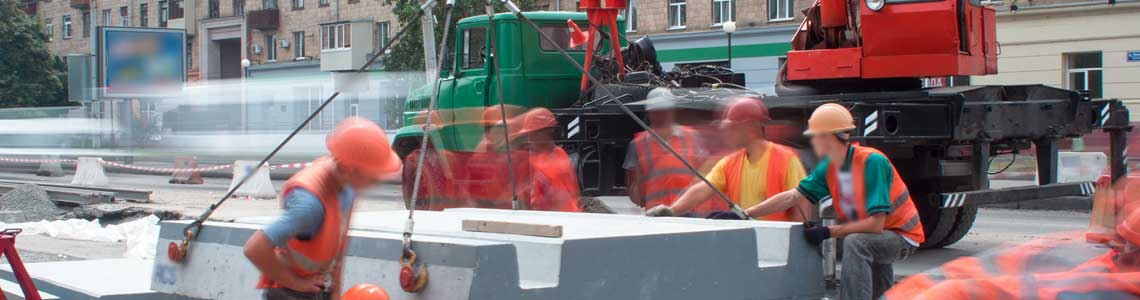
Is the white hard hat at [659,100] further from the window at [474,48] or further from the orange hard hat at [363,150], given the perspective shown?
the orange hard hat at [363,150]

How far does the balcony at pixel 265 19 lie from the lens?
48013 mm

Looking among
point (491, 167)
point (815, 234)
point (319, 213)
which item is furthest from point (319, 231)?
point (491, 167)

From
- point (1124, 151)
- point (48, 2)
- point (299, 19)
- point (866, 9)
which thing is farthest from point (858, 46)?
point (48, 2)

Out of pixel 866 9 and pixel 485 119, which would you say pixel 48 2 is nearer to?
pixel 485 119

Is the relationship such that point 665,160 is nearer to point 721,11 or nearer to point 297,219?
point 297,219

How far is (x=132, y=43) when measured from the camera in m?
30.2

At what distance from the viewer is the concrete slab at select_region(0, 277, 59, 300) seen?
5.93 metres

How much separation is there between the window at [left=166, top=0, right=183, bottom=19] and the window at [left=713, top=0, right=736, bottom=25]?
28982 millimetres

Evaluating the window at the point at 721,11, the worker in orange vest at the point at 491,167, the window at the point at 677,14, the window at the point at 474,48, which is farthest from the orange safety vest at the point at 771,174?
the window at the point at 677,14

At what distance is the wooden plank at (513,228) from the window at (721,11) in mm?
28890

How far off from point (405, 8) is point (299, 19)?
23.9m

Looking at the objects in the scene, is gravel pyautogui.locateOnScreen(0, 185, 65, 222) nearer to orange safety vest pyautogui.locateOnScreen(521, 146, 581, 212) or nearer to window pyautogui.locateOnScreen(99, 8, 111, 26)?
orange safety vest pyautogui.locateOnScreen(521, 146, 581, 212)

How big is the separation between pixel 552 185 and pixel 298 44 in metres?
41.4

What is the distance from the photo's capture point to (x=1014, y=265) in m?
3.71
